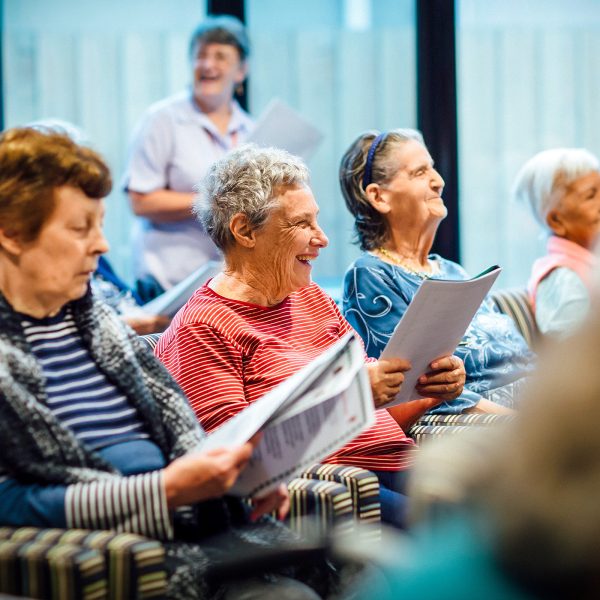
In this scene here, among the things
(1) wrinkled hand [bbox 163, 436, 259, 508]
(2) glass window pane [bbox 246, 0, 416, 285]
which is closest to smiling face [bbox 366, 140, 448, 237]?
(1) wrinkled hand [bbox 163, 436, 259, 508]

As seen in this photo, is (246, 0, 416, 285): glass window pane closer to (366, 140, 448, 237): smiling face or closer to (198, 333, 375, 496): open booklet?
(366, 140, 448, 237): smiling face

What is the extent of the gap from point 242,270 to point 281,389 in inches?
32.0

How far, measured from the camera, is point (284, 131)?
3.68 meters

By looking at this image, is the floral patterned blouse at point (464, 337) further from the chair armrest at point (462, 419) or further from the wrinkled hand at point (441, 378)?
the wrinkled hand at point (441, 378)

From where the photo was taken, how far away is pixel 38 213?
1645 millimetres

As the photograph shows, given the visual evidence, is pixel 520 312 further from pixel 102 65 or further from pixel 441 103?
pixel 102 65

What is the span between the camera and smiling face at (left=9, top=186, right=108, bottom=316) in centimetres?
166

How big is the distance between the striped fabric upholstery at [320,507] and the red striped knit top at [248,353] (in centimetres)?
27

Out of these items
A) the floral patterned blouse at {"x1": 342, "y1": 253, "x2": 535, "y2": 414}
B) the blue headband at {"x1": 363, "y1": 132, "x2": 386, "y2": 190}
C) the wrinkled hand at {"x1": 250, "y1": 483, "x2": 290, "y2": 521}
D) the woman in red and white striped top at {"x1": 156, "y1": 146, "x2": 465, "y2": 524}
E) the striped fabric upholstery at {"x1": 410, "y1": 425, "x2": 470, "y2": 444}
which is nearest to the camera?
the wrinkled hand at {"x1": 250, "y1": 483, "x2": 290, "y2": 521}

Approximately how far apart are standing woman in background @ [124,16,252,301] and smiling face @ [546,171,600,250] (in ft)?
4.34

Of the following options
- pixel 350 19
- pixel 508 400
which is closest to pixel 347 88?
pixel 350 19

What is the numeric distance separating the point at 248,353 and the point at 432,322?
414 mm

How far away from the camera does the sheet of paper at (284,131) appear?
142 inches

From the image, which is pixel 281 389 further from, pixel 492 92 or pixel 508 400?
pixel 492 92
